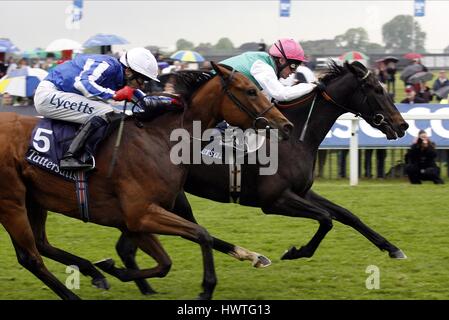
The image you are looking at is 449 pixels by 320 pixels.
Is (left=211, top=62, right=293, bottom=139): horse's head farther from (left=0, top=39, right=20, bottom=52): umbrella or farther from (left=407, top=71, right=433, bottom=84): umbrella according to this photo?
(left=0, top=39, right=20, bottom=52): umbrella

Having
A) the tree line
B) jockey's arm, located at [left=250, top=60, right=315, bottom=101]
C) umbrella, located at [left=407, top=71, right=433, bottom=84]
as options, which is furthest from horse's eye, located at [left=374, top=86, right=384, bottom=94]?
the tree line

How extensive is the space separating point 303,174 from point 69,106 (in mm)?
1883

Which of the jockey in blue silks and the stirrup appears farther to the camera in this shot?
the jockey in blue silks

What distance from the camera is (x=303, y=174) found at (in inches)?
256

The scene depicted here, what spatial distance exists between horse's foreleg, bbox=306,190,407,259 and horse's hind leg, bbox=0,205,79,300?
2202mm

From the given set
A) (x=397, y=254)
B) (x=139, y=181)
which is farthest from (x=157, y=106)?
(x=397, y=254)

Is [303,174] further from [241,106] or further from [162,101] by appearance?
[162,101]

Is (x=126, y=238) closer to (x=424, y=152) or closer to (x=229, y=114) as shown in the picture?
(x=229, y=114)

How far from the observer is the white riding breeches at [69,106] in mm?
5801

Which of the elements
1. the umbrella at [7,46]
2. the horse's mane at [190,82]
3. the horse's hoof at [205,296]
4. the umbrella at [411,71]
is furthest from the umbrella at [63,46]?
the horse's hoof at [205,296]

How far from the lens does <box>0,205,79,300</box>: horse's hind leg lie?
5656 mm

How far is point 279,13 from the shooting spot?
76.4ft

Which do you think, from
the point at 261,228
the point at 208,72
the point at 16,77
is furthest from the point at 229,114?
Result: the point at 16,77
